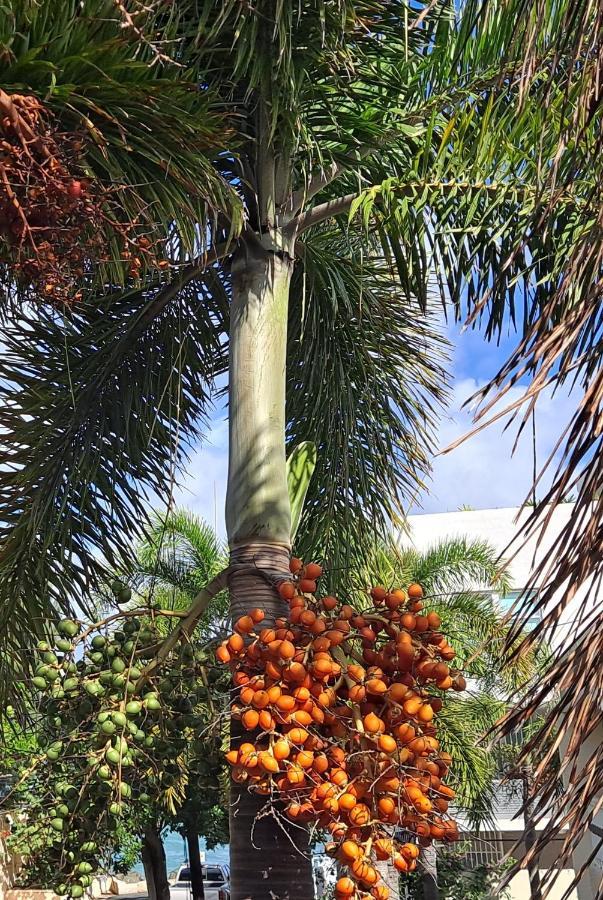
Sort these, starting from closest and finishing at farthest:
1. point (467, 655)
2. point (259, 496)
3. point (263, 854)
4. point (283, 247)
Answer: point (263, 854)
point (259, 496)
point (283, 247)
point (467, 655)

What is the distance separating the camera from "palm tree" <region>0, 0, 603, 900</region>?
208 centimetres

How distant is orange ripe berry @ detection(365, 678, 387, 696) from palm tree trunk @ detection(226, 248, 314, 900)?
0.44 metres

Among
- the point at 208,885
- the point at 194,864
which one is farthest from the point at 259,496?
the point at 208,885

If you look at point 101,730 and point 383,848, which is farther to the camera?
point 101,730

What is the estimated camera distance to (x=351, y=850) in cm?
198

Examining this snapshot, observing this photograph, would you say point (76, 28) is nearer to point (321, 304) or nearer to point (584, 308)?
point (584, 308)

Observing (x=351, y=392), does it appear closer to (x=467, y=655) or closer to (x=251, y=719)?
(x=251, y=719)

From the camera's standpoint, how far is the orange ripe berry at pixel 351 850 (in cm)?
198

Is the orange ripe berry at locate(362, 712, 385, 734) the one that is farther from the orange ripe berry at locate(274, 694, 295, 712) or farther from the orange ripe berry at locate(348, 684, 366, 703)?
the orange ripe berry at locate(274, 694, 295, 712)

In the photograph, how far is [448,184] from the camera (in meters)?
2.96

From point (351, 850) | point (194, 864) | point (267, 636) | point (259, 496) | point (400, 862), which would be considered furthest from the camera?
point (194, 864)

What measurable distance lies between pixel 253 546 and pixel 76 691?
0.63m

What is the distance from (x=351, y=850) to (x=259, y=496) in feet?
3.49

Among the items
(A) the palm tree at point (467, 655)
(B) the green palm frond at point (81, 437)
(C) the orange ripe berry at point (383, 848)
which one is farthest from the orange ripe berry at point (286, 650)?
(A) the palm tree at point (467, 655)
